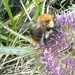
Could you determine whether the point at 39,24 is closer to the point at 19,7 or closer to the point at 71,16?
the point at 71,16

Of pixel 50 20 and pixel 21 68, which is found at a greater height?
pixel 50 20

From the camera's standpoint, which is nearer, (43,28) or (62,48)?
(43,28)

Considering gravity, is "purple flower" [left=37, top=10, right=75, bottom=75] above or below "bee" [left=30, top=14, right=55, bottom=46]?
below

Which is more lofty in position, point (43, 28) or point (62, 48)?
point (43, 28)

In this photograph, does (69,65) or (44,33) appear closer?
(44,33)

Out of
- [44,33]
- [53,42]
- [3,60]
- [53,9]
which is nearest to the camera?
[44,33]

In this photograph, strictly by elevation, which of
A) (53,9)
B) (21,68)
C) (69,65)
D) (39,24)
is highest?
(39,24)

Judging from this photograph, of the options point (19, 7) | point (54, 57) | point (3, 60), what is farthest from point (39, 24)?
point (19, 7)

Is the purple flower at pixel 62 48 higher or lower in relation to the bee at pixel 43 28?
lower
